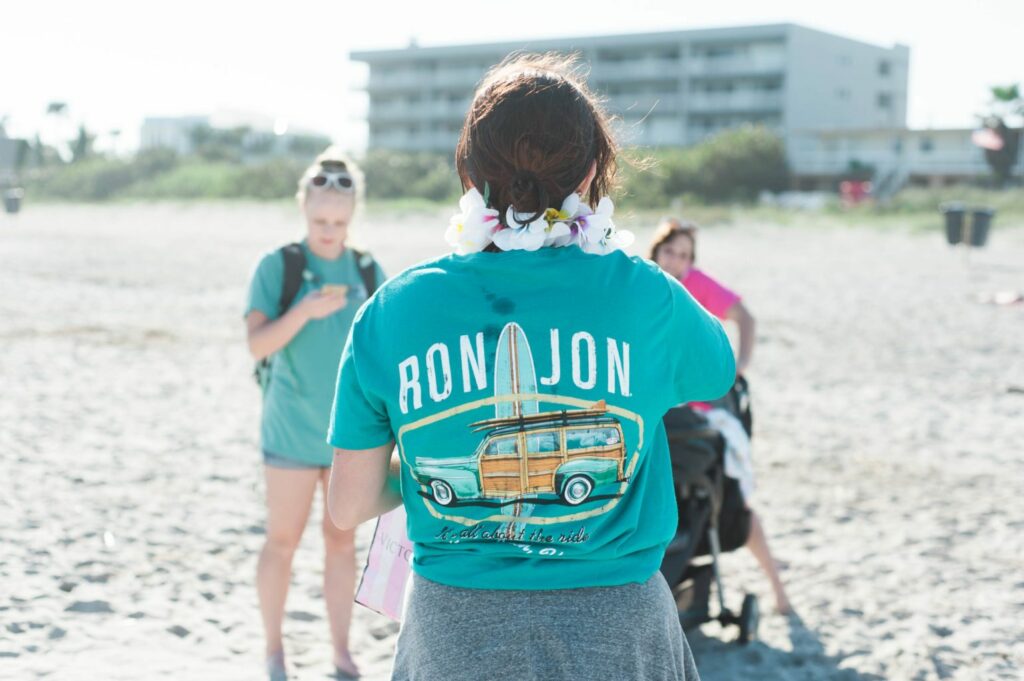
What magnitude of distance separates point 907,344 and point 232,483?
8.44 meters

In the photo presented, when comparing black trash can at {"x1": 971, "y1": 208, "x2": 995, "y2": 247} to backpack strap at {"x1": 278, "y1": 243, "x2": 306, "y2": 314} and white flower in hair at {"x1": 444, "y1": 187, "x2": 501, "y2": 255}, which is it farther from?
white flower in hair at {"x1": 444, "y1": 187, "x2": 501, "y2": 255}

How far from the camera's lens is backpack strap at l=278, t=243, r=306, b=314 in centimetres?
356

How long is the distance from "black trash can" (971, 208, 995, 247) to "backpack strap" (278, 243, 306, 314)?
737 inches

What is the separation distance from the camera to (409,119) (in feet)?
255

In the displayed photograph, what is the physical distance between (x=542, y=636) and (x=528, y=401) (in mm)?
338

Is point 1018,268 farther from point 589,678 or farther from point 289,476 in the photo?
point 589,678

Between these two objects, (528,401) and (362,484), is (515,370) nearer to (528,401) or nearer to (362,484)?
(528,401)

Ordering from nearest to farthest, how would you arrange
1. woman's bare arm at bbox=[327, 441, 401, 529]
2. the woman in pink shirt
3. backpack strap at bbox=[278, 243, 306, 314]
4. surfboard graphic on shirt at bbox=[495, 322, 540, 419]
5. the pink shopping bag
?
surfboard graphic on shirt at bbox=[495, 322, 540, 419] < woman's bare arm at bbox=[327, 441, 401, 529] < the pink shopping bag < backpack strap at bbox=[278, 243, 306, 314] < the woman in pink shirt

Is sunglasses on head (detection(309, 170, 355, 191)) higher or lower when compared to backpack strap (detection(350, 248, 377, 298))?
higher

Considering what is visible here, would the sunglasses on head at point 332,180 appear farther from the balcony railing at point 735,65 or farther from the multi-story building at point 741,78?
the balcony railing at point 735,65

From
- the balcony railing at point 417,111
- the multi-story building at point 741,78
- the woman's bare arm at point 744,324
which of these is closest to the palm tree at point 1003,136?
the multi-story building at point 741,78

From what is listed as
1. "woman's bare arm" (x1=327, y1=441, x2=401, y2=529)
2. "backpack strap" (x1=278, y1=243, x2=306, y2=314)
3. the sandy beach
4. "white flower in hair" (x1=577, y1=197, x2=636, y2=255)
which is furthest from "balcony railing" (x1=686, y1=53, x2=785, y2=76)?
"woman's bare arm" (x1=327, y1=441, x2=401, y2=529)

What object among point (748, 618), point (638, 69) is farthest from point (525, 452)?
point (638, 69)

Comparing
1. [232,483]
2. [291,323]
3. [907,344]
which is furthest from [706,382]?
[907,344]
